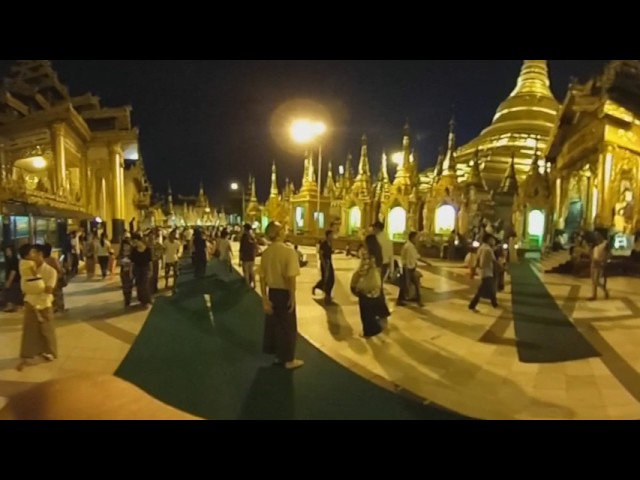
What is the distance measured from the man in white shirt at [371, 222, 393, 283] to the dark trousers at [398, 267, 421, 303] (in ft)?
0.21

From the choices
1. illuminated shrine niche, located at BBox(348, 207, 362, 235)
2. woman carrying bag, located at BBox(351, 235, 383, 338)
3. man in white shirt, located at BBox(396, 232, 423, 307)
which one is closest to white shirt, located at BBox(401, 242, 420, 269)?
man in white shirt, located at BBox(396, 232, 423, 307)

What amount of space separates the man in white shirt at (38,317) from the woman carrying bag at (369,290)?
107 cm

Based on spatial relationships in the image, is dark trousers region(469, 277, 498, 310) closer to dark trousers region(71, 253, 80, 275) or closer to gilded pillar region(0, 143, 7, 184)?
dark trousers region(71, 253, 80, 275)

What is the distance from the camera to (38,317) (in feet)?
4.21

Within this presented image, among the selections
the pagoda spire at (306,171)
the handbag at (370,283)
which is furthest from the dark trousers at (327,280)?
the pagoda spire at (306,171)

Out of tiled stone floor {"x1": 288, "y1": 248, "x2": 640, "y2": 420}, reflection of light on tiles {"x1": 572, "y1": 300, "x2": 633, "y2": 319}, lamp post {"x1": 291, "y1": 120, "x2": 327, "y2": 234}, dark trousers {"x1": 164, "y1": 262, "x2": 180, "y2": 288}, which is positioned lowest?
tiled stone floor {"x1": 288, "y1": 248, "x2": 640, "y2": 420}

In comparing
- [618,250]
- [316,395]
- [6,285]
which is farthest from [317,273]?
[618,250]

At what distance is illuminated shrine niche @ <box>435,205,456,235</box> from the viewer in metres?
2.14

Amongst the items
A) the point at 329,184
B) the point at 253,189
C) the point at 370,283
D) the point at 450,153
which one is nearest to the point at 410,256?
the point at 370,283

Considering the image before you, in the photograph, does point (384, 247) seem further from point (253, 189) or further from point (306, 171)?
point (253, 189)

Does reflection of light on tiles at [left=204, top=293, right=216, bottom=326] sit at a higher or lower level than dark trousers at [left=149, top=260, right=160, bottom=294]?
lower

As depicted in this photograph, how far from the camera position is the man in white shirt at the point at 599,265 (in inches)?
59.0

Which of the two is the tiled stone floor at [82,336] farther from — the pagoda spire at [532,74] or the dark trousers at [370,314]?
the pagoda spire at [532,74]

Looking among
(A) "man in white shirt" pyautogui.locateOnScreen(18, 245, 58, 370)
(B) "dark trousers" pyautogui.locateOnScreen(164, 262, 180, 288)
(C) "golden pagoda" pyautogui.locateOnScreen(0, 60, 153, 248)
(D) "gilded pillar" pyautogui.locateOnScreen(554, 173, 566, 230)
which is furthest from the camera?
(D) "gilded pillar" pyautogui.locateOnScreen(554, 173, 566, 230)
